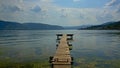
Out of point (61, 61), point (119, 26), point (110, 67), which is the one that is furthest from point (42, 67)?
point (119, 26)

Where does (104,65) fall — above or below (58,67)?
below

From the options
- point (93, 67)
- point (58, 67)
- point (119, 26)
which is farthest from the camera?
point (119, 26)

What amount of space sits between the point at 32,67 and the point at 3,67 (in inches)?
54.5

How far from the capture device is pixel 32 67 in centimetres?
1212

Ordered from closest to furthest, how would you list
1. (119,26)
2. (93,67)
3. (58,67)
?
(58,67) < (93,67) < (119,26)

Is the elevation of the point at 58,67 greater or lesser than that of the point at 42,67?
greater

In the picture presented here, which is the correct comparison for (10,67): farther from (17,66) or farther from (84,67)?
(84,67)

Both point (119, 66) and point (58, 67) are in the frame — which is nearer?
point (58, 67)

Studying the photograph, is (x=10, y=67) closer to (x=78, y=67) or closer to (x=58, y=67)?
(x=78, y=67)

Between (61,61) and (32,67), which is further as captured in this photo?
(32,67)

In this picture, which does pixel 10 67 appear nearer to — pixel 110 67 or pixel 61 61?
pixel 110 67

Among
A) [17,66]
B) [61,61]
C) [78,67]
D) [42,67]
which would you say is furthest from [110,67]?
[61,61]

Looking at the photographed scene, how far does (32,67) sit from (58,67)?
6.97 m

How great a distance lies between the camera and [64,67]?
5359mm
